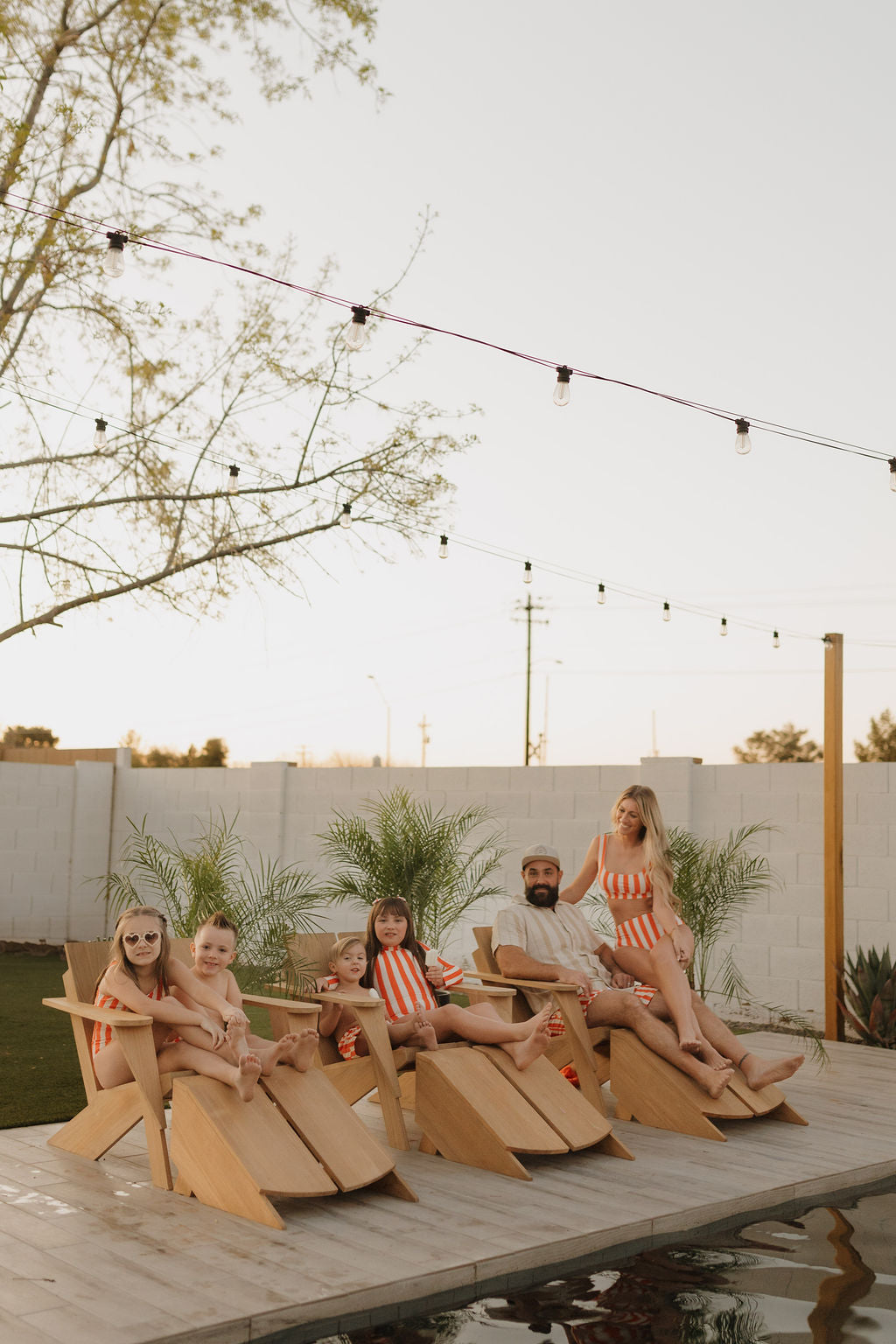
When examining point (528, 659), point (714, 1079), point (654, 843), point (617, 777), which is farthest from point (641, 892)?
point (528, 659)

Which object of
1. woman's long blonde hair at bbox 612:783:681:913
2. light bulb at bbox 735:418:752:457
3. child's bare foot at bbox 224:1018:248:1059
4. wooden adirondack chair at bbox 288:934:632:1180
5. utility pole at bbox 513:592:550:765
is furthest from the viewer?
utility pole at bbox 513:592:550:765

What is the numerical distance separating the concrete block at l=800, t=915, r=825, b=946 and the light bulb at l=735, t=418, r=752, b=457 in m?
3.31

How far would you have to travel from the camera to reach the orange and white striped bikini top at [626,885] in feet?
17.5

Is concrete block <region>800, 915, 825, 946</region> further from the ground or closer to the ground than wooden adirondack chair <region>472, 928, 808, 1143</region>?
further from the ground

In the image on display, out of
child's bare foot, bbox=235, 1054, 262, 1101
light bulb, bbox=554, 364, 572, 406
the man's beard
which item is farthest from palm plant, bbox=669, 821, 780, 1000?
child's bare foot, bbox=235, 1054, 262, 1101

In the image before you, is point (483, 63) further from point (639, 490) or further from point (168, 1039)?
point (168, 1039)

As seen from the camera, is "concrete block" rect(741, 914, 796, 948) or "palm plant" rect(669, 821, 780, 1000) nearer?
"palm plant" rect(669, 821, 780, 1000)

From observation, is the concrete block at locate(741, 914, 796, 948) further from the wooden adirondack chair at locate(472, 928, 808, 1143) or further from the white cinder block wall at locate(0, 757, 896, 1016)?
the wooden adirondack chair at locate(472, 928, 808, 1143)

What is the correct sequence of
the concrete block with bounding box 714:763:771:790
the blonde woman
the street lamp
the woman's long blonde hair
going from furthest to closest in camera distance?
the street lamp
the concrete block with bounding box 714:763:771:790
the woman's long blonde hair
the blonde woman

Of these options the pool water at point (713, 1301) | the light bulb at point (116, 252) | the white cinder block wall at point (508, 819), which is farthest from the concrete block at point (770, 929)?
the light bulb at point (116, 252)

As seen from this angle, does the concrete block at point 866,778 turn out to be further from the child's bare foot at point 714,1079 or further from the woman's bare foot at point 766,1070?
the child's bare foot at point 714,1079

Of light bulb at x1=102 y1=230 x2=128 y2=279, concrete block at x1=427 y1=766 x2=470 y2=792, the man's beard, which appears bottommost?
the man's beard

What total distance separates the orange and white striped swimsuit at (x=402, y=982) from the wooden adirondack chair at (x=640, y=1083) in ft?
1.23

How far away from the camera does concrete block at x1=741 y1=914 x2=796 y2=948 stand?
7.72 m
